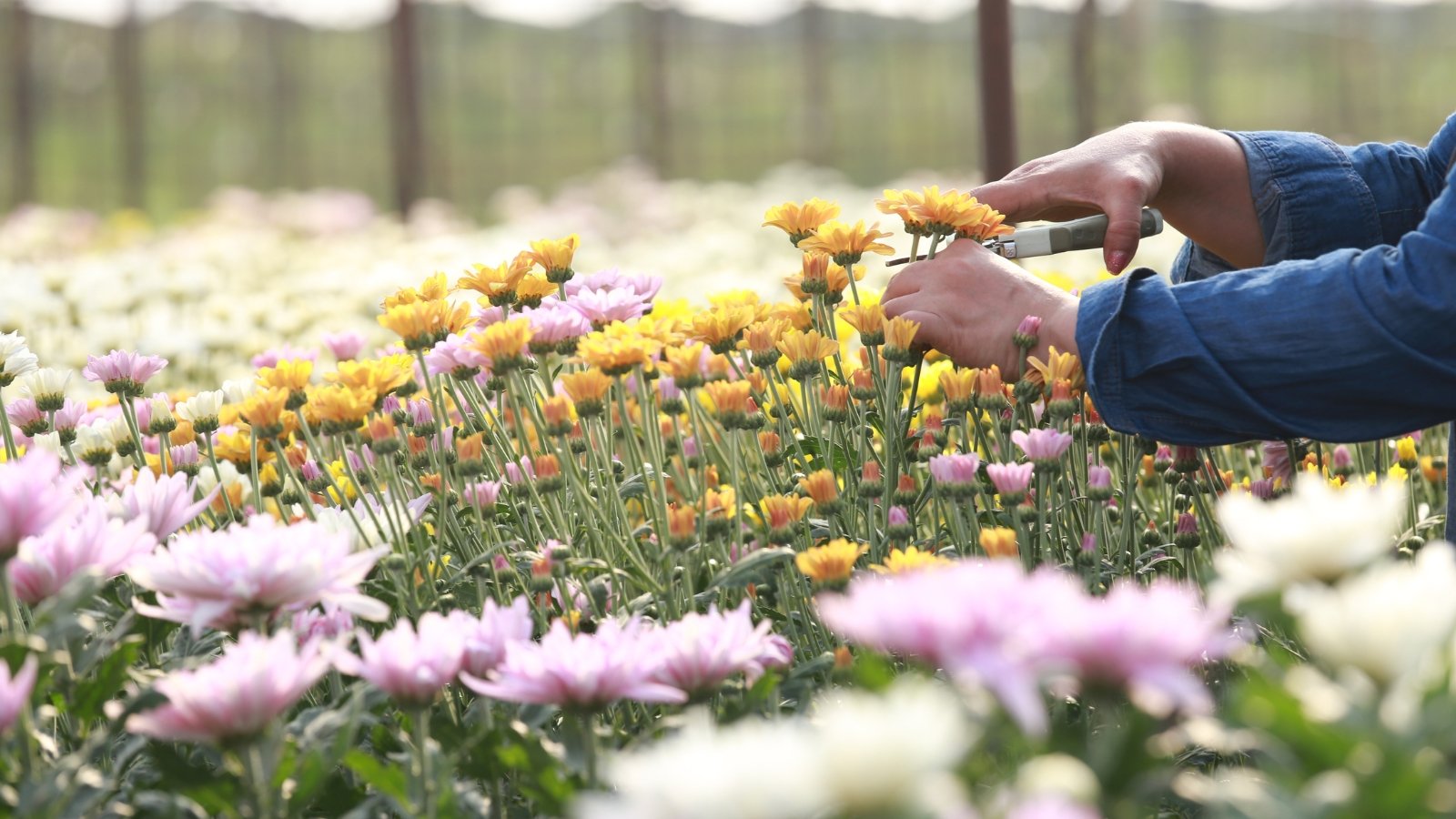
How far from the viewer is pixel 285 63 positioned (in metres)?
13.6

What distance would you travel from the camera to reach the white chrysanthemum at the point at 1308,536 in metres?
0.68

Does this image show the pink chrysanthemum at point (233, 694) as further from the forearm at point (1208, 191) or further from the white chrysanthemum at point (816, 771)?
the forearm at point (1208, 191)

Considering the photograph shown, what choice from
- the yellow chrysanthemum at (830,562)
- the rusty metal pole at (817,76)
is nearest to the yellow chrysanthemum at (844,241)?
the yellow chrysanthemum at (830,562)

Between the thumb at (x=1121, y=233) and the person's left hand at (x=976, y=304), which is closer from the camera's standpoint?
the person's left hand at (x=976, y=304)

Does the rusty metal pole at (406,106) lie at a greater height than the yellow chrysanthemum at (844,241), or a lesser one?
greater

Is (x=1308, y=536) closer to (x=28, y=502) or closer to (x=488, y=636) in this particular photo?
(x=488, y=636)

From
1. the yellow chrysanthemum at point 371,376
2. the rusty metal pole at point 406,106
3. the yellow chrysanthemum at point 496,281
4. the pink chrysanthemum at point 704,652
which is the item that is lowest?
the pink chrysanthemum at point 704,652

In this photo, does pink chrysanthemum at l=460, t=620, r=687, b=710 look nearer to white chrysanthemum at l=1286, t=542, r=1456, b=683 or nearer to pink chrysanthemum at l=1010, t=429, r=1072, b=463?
white chrysanthemum at l=1286, t=542, r=1456, b=683

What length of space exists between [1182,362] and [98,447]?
1243 millimetres

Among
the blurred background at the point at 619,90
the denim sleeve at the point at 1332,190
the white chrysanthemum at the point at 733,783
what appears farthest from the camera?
the blurred background at the point at 619,90

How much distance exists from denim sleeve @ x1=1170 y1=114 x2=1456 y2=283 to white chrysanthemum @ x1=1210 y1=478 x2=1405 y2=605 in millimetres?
1134

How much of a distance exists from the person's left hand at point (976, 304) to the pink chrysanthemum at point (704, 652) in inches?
22.1

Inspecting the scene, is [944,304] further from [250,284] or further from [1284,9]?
[1284,9]

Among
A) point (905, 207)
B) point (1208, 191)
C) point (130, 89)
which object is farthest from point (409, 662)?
point (130, 89)
